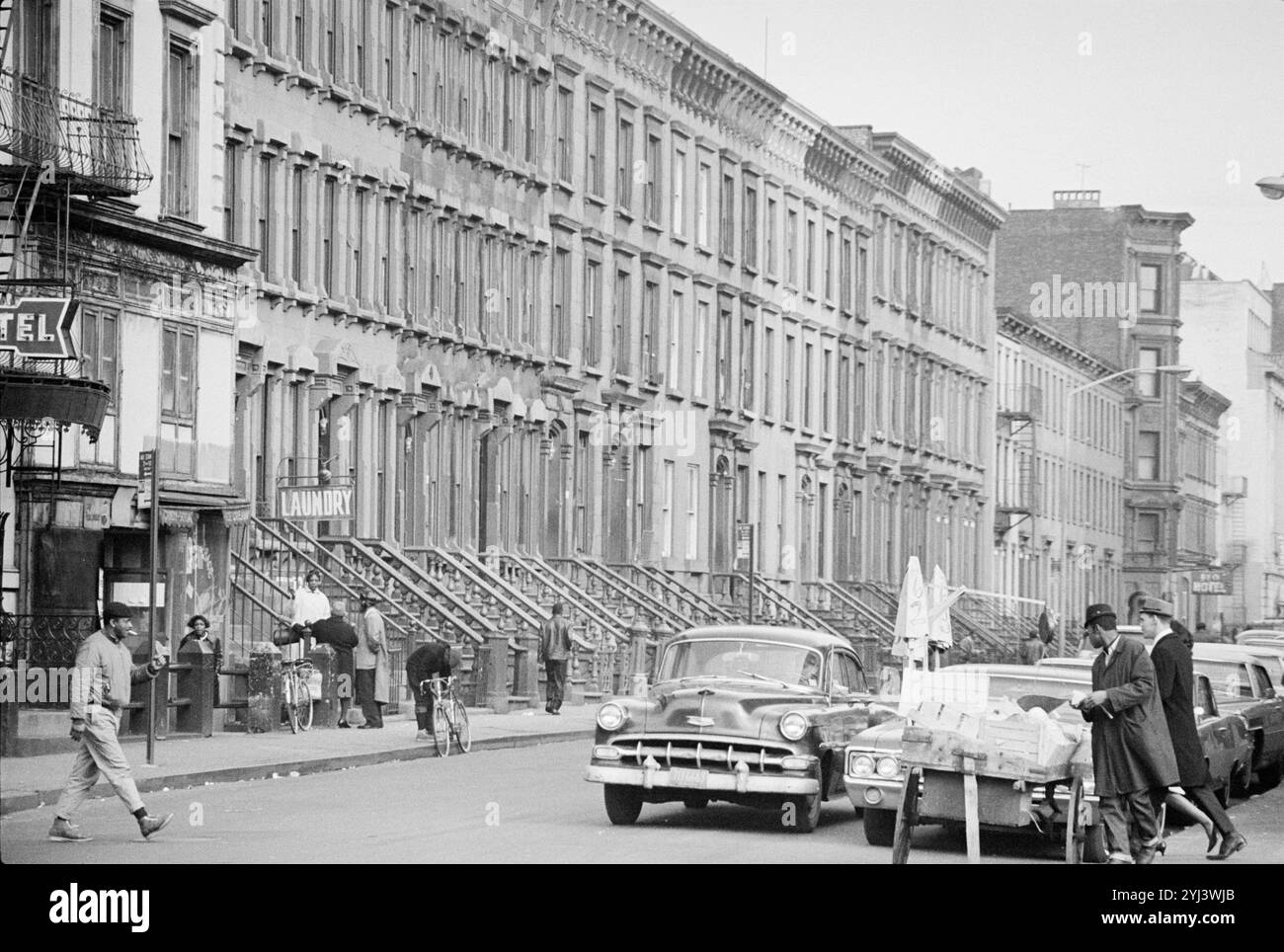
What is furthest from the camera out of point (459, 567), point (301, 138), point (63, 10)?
point (459, 567)

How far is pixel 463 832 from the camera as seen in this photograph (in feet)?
66.0

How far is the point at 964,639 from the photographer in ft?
231

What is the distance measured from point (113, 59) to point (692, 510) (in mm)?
27539

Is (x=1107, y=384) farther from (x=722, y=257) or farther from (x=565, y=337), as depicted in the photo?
(x=565, y=337)

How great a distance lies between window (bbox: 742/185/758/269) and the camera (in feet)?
202

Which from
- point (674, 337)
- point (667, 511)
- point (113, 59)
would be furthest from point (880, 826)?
point (674, 337)

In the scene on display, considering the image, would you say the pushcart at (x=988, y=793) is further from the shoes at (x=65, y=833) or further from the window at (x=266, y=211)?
the window at (x=266, y=211)

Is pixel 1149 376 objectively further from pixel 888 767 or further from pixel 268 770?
pixel 888 767

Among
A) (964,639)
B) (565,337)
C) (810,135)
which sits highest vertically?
(810,135)

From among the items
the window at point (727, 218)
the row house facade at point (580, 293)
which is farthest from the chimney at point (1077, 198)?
the window at point (727, 218)

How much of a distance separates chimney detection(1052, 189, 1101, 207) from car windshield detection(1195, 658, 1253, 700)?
81.9 meters

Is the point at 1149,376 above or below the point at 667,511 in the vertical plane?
above

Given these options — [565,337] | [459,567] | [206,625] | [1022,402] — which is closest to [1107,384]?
[1022,402]

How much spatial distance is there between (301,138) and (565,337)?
1223 centimetres
